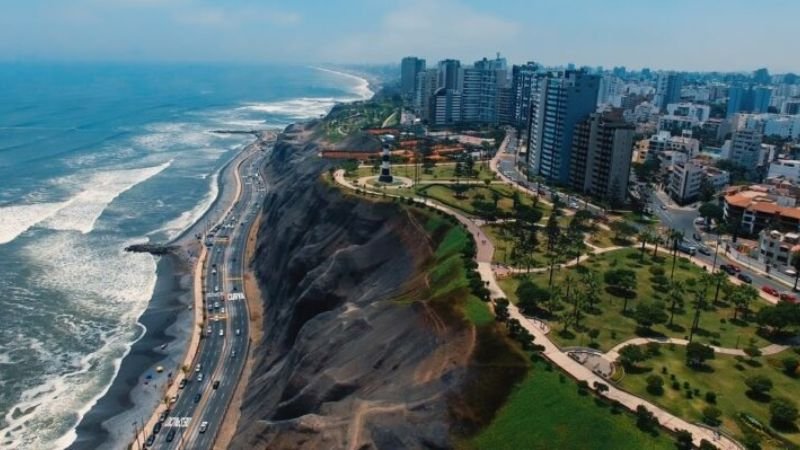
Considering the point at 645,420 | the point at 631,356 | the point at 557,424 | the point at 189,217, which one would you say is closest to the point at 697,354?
the point at 631,356

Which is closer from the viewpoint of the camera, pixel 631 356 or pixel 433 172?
pixel 631 356

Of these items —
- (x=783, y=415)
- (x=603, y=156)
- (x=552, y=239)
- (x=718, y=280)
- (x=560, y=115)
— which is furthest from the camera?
(x=560, y=115)

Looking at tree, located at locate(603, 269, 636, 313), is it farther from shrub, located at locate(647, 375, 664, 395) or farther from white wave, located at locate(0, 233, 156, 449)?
white wave, located at locate(0, 233, 156, 449)

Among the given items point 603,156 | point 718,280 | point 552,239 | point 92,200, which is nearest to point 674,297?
point 718,280

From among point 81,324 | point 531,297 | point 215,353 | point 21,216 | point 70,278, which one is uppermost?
point 531,297

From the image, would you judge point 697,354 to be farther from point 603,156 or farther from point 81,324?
point 81,324

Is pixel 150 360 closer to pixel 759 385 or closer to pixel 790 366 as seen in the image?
pixel 759 385

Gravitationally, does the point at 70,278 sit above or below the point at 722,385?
below

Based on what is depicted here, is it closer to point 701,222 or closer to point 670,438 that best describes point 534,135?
point 701,222

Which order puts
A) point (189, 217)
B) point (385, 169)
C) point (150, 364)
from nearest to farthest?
point (150, 364) → point (385, 169) → point (189, 217)
